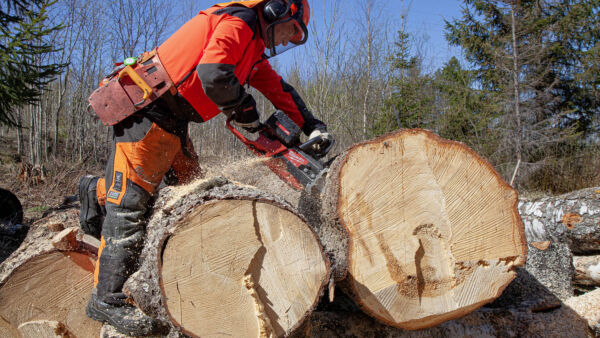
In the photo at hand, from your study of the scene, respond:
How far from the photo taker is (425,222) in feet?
5.87

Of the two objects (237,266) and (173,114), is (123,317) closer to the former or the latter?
(237,266)

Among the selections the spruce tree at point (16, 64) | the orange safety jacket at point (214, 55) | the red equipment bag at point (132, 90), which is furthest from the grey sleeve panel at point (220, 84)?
the spruce tree at point (16, 64)

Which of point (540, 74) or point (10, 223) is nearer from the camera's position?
point (10, 223)

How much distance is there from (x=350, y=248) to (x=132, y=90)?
5.13 ft

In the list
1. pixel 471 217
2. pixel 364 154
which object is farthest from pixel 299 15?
pixel 471 217

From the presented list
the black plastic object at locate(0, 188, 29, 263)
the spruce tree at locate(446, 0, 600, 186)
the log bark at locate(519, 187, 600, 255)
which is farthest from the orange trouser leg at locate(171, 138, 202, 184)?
the spruce tree at locate(446, 0, 600, 186)

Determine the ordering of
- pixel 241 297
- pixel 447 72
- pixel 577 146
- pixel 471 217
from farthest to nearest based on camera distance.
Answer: pixel 447 72 < pixel 577 146 < pixel 471 217 < pixel 241 297

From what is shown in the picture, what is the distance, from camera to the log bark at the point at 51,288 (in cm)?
200

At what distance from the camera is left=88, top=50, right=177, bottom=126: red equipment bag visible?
2.17m

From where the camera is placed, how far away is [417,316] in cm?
172

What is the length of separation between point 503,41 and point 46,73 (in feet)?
32.4

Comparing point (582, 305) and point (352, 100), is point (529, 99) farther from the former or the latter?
point (582, 305)

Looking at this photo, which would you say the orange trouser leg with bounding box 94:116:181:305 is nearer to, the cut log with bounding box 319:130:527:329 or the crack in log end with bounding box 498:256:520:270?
the cut log with bounding box 319:130:527:329

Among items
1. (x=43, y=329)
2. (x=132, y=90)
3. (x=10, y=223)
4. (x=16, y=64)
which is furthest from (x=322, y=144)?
(x=16, y=64)
